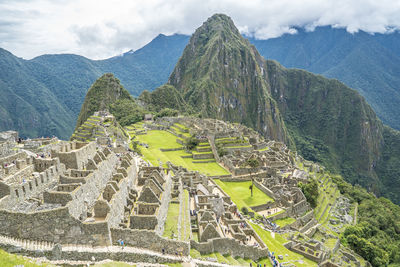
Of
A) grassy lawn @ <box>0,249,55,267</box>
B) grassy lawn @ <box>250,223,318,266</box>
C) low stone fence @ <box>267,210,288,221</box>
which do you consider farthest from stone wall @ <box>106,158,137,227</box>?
low stone fence @ <box>267,210,288,221</box>

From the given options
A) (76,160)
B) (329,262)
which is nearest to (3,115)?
(76,160)

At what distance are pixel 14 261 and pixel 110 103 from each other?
389 ft

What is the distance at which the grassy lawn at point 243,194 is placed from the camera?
43.1m

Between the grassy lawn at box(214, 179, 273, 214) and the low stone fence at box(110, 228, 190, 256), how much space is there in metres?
20.7

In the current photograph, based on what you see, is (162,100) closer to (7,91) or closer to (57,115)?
(57,115)

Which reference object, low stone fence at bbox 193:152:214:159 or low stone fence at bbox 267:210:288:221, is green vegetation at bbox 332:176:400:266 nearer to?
low stone fence at bbox 267:210:288:221

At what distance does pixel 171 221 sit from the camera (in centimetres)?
2461

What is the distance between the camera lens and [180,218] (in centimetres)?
2562

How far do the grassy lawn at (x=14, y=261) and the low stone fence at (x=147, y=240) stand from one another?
Answer: 187 inches

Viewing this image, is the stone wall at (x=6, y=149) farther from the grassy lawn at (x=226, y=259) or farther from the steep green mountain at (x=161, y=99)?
the steep green mountain at (x=161, y=99)

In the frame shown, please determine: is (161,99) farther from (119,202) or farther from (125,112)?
(119,202)

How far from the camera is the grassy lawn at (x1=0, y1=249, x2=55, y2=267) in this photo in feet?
47.7

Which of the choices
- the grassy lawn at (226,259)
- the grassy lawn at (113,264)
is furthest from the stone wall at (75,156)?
the grassy lawn at (226,259)

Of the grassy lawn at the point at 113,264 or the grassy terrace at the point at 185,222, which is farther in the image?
the grassy terrace at the point at 185,222
